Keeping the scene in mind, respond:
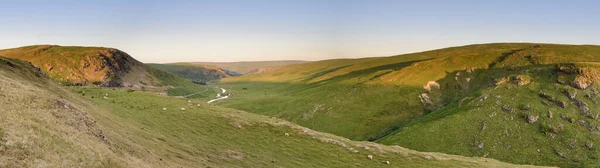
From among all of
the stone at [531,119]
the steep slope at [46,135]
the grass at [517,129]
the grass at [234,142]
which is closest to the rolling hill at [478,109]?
the stone at [531,119]

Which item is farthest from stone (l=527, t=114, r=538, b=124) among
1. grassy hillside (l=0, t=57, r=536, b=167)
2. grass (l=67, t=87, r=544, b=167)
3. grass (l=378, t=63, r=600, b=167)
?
grassy hillside (l=0, t=57, r=536, b=167)

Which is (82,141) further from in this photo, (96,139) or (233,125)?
(233,125)

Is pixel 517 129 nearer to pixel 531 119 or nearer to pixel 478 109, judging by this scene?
pixel 531 119

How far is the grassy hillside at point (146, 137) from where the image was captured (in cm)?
1891

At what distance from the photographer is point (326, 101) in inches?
5022

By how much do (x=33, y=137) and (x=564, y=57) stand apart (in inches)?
6786

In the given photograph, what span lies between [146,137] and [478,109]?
80.4 meters

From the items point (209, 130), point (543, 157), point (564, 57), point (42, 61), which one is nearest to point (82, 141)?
point (209, 130)

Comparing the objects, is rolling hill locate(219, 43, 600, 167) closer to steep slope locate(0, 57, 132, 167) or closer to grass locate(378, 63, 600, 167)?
grass locate(378, 63, 600, 167)

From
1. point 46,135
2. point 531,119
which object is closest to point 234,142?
point 46,135

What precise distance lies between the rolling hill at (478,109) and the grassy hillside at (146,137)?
2524 centimetres

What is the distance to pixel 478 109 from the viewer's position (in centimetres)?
8762

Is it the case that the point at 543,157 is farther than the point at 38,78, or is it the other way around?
the point at 543,157

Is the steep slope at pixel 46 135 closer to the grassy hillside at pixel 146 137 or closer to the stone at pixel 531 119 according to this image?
the grassy hillside at pixel 146 137
